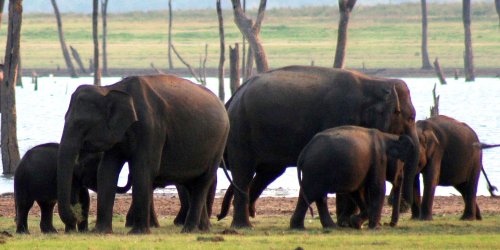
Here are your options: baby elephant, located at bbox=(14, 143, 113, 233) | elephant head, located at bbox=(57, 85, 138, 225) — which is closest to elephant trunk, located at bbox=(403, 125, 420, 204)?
elephant head, located at bbox=(57, 85, 138, 225)

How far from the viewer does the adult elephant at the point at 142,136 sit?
15.1m

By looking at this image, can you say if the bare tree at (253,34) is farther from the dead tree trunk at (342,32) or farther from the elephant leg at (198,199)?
the elephant leg at (198,199)

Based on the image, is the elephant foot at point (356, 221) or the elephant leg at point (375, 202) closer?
the elephant leg at point (375, 202)

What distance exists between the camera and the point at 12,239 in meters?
14.4

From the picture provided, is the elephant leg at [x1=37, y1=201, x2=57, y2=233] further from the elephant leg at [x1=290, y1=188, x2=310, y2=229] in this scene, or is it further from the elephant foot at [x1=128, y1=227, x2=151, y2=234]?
the elephant leg at [x1=290, y1=188, x2=310, y2=229]

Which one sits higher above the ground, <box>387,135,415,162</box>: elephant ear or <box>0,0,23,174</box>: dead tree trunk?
<box>387,135,415,162</box>: elephant ear

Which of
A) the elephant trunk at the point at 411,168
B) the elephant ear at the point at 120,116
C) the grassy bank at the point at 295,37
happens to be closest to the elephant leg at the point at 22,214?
the elephant ear at the point at 120,116

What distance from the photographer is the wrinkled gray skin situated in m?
18.3

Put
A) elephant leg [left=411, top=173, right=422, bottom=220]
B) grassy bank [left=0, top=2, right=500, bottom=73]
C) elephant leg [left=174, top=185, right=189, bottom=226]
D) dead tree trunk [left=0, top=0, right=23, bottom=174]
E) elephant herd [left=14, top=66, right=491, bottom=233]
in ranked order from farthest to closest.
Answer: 1. grassy bank [left=0, top=2, right=500, bottom=73]
2. dead tree trunk [left=0, top=0, right=23, bottom=174]
3. elephant leg [left=411, top=173, right=422, bottom=220]
4. elephant leg [left=174, top=185, right=189, bottom=226]
5. elephant herd [left=14, top=66, right=491, bottom=233]

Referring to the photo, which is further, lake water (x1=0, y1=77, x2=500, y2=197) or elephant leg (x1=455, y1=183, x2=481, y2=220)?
lake water (x1=0, y1=77, x2=500, y2=197)

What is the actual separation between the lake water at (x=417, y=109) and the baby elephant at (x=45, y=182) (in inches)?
335

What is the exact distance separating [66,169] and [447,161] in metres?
5.91

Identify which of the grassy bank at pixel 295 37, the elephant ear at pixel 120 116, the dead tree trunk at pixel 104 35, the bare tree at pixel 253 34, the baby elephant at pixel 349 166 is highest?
the elephant ear at pixel 120 116

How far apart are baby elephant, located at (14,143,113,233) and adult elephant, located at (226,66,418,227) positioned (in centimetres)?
225
